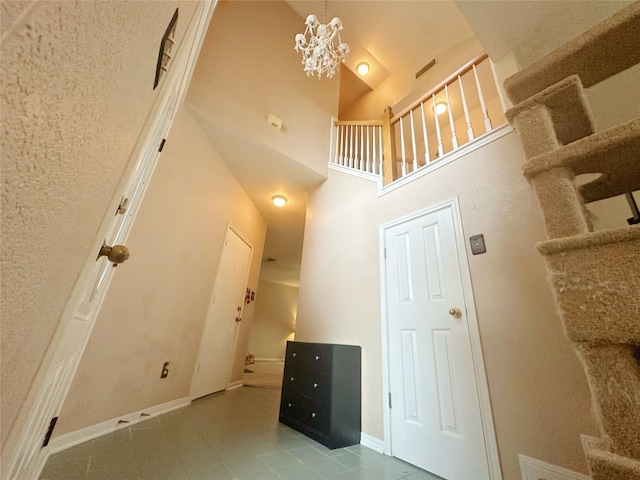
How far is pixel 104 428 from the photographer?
1618 mm

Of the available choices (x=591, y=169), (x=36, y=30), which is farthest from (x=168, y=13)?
(x=591, y=169)

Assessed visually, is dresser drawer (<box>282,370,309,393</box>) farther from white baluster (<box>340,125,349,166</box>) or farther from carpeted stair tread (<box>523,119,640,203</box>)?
white baluster (<box>340,125,349,166</box>)

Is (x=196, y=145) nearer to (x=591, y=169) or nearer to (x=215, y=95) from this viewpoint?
(x=215, y=95)

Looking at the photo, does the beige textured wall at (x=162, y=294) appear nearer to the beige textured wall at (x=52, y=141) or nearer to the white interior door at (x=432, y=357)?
the beige textured wall at (x=52, y=141)

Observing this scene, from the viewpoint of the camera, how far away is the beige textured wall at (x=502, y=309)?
3.77 feet

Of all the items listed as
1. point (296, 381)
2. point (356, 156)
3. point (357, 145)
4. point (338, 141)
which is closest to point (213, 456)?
point (296, 381)

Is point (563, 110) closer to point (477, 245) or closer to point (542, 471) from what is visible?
point (477, 245)

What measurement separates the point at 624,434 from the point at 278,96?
3657 mm

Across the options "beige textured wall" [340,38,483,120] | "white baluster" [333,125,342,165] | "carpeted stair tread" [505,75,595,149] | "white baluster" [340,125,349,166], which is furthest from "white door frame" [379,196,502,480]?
"beige textured wall" [340,38,483,120]

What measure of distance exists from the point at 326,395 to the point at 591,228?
69.9 inches

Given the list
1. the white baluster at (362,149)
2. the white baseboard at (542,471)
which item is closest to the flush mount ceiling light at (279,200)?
the white baluster at (362,149)

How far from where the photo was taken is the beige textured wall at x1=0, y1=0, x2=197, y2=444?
0.87ft

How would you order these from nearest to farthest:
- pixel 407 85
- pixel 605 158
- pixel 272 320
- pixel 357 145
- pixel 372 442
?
pixel 605 158 < pixel 372 442 < pixel 357 145 < pixel 407 85 < pixel 272 320

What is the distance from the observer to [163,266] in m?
2.12
